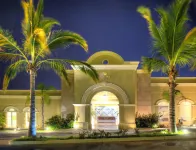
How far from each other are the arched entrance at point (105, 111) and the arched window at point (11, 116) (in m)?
7.58

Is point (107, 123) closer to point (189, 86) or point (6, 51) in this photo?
point (189, 86)

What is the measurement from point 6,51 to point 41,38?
304 centimetres

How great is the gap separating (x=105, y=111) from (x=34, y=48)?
1276cm

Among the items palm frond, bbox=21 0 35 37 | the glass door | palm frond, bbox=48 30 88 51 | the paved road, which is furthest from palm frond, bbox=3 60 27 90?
the glass door

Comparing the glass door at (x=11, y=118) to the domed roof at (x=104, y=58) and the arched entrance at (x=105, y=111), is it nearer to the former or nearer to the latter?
the arched entrance at (x=105, y=111)

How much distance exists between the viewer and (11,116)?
31.5 meters

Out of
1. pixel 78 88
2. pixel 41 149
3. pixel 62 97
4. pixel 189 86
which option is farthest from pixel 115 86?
pixel 41 149

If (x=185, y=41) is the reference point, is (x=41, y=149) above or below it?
below

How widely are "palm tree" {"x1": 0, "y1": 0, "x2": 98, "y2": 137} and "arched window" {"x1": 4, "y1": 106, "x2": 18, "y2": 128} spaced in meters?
12.7

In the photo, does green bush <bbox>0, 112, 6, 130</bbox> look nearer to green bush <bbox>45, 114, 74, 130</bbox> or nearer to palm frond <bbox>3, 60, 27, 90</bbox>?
green bush <bbox>45, 114, 74, 130</bbox>

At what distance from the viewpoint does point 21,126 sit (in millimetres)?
31328

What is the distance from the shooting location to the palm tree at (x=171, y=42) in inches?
775

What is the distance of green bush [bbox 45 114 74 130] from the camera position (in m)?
28.6

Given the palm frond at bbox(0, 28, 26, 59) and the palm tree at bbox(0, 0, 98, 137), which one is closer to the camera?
the palm frond at bbox(0, 28, 26, 59)
